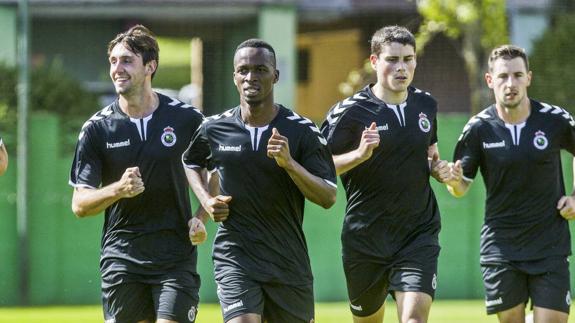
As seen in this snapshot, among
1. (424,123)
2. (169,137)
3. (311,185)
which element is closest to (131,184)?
(169,137)

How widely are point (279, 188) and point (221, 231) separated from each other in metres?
0.49

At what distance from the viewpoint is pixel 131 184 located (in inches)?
295

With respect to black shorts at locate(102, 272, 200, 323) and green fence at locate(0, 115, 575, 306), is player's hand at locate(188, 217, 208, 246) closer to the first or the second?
black shorts at locate(102, 272, 200, 323)

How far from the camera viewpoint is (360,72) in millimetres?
18250

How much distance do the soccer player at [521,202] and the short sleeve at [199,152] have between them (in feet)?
6.74

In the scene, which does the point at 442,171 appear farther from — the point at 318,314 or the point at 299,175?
the point at 318,314

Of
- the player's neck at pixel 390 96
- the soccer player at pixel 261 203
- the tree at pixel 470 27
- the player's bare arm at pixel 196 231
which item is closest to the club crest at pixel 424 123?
the player's neck at pixel 390 96

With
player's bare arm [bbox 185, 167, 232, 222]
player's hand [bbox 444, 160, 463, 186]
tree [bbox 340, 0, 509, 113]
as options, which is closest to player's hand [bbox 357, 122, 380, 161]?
player's hand [bbox 444, 160, 463, 186]

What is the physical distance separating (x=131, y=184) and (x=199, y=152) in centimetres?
74

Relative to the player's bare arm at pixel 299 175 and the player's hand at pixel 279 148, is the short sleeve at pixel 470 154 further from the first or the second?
the player's hand at pixel 279 148

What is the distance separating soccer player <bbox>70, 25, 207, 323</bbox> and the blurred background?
22.7ft

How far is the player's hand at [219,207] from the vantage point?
7.76 m

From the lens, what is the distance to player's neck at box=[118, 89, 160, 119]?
829cm

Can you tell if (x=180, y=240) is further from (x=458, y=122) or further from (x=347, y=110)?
(x=458, y=122)
